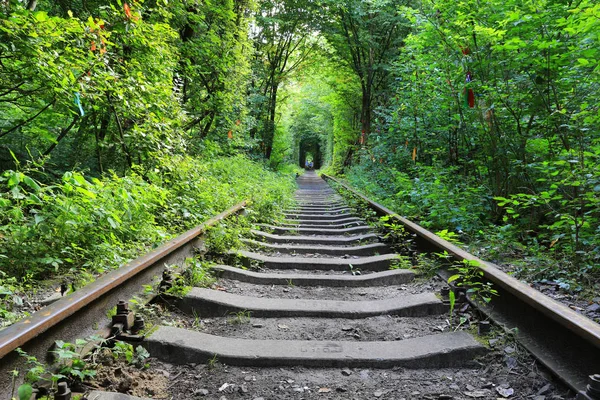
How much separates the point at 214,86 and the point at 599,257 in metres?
10.1

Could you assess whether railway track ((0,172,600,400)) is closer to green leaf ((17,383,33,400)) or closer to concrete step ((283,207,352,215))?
green leaf ((17,383,33,400))

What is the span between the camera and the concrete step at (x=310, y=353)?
2047 mm

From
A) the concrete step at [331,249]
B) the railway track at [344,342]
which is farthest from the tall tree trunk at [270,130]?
the railway track at [344,342]

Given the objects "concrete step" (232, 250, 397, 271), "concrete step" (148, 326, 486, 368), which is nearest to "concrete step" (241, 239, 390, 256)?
"concrete step" (232, 250, 397, 271)

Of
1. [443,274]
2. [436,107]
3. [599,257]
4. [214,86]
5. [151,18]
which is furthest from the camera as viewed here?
[214,86]

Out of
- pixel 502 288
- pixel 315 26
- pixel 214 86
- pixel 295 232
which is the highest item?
pixel 315 26

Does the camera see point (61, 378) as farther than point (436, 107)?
No

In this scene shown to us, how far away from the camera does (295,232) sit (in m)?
5.95

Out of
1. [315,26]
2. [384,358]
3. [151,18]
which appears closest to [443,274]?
[384,358]

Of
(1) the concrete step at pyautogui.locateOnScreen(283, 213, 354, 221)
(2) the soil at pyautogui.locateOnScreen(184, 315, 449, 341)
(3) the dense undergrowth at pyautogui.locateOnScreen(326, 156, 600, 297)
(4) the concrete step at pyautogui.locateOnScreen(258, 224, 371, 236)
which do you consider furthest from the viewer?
(1) the concrete step at pyautogui.locateOnScreen(283, 213, 354, 221)

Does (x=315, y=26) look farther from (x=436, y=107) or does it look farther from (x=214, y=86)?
(x=436, y=107)

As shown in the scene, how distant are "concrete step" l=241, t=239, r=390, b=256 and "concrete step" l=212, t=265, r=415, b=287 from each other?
101 centimetres

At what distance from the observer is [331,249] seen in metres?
4.73

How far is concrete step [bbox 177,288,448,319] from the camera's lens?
2.70 meters
